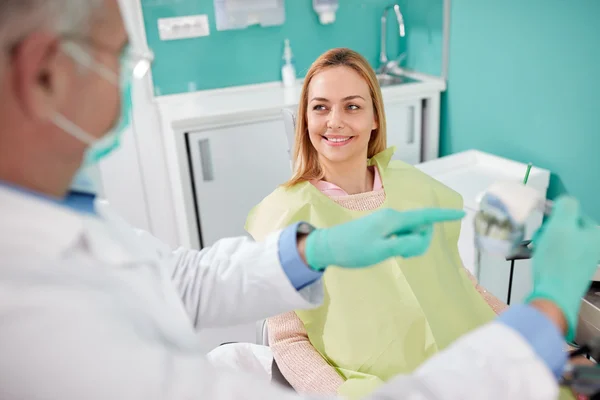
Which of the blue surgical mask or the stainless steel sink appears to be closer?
the blue surgical mask

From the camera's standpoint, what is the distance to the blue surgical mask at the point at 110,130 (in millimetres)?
682

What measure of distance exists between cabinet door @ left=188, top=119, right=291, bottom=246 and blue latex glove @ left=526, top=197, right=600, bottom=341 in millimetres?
1865

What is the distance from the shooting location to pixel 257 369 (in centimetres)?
143

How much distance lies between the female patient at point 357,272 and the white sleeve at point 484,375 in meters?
0.60

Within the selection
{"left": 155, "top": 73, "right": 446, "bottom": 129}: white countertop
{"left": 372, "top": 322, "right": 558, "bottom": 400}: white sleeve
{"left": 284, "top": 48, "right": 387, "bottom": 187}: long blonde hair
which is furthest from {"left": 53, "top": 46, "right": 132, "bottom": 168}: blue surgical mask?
{"left": 155, "top": 73, "right": 446, "bottom": 129}: white countertop

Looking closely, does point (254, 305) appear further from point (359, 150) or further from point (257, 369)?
point (359, 150)

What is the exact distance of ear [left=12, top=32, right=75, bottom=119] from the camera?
63cm

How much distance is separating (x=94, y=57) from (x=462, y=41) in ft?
7.72


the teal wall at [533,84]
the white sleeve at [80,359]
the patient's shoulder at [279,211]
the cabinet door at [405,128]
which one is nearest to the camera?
the white sleeve at [80,359]

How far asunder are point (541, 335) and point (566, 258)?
0.53ft

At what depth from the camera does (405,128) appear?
288 cm

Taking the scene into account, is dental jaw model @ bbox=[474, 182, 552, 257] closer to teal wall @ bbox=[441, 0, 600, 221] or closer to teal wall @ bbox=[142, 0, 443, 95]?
teal wall @ bbox=[441, 0, 600, 221]

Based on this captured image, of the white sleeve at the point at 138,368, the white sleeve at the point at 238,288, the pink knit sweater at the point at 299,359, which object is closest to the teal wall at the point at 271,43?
the pink knit sweater at the point at 299,359

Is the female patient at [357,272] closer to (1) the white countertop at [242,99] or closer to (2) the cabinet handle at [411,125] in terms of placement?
(1) the white countertop at [242,99]
